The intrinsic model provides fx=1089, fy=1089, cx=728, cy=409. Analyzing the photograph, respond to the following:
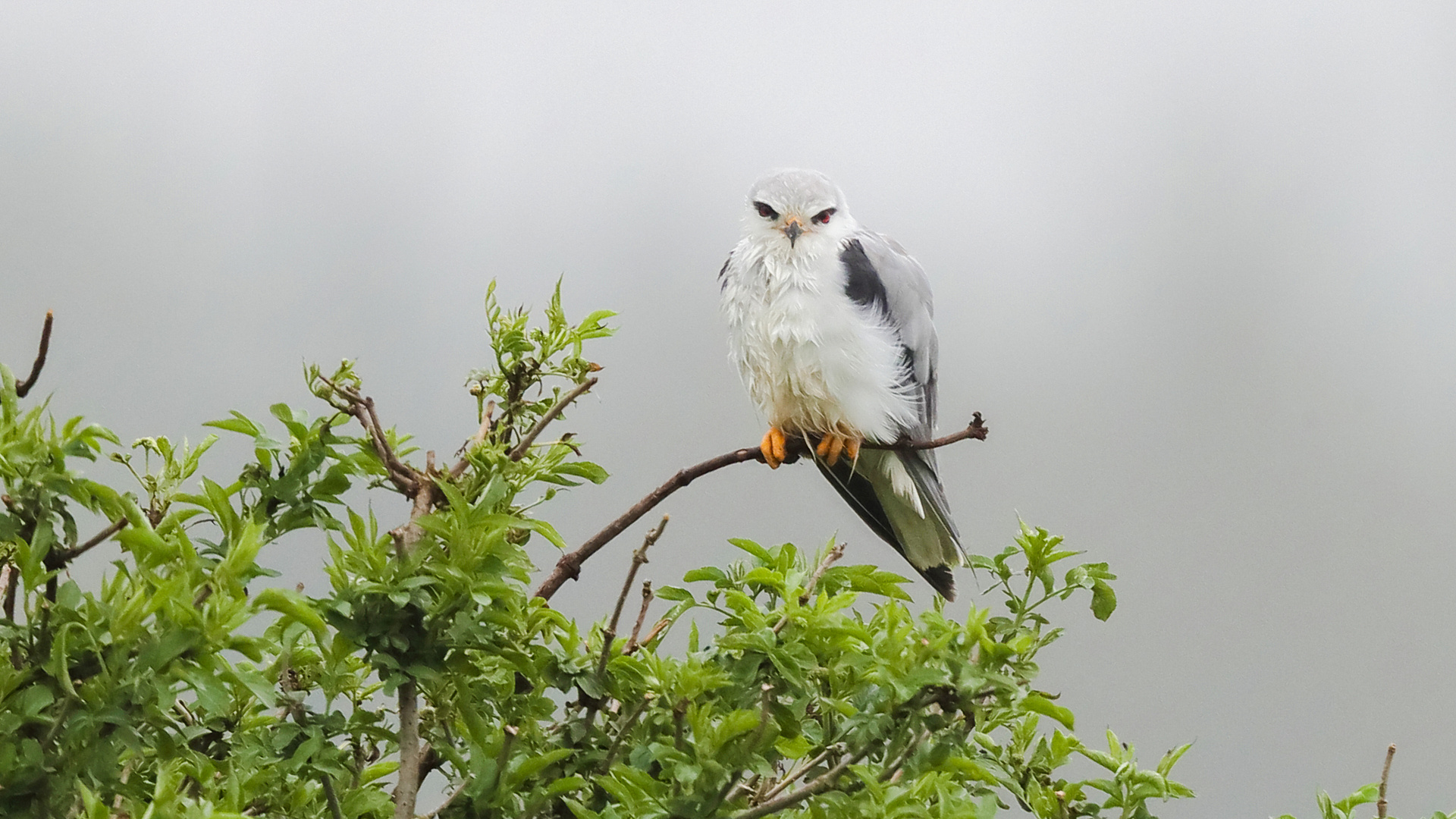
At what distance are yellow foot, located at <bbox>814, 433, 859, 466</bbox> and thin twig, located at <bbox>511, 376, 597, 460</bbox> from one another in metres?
0.72

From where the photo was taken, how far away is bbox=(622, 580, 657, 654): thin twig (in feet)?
3.24

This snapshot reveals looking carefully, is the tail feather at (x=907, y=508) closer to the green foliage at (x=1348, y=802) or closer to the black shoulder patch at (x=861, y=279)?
the black shoulder patch at (x=861, y=279)

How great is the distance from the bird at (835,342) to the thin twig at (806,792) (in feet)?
2.43

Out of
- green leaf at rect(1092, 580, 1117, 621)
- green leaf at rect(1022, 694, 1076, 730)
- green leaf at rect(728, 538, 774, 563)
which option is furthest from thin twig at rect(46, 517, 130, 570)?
green leaf at rect(1092, 580, 1117, 621)

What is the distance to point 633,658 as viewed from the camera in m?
1.00

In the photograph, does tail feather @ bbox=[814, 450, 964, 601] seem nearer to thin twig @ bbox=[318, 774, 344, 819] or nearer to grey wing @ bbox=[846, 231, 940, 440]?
grey wing @ bbox=[846, 231, 940, 440]

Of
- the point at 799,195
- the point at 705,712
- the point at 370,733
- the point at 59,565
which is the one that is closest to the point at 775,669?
the point at 705,712

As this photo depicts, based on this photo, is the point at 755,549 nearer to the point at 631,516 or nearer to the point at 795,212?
the point at 631,516

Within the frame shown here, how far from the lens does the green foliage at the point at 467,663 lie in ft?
2.53

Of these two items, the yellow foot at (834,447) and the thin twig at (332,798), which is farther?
the yellow foot at (834,447)

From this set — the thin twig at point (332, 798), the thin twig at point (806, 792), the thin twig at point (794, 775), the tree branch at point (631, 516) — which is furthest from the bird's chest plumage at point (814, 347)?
the thin twig at point (332, 798)

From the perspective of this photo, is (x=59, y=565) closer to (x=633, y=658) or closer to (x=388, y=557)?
(x=388, y=557)

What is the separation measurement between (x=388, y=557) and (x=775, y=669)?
35cm

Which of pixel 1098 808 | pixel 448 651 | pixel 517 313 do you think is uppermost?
pixel 517 313
